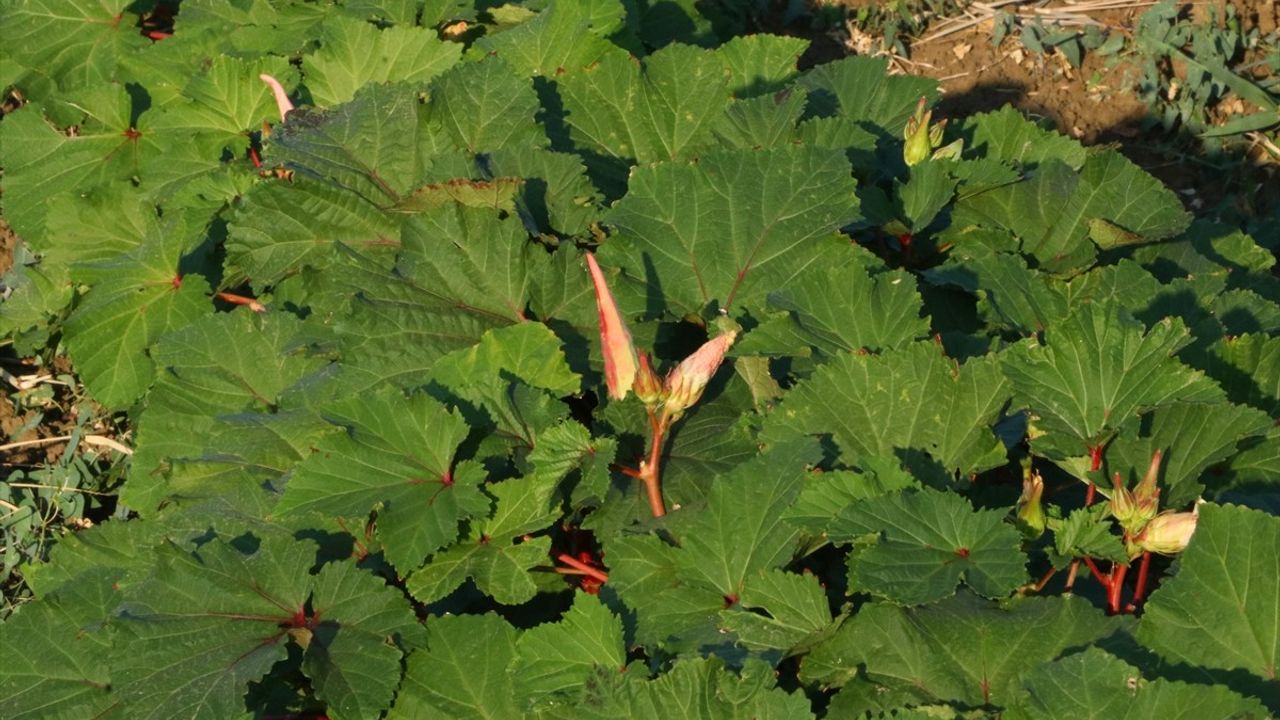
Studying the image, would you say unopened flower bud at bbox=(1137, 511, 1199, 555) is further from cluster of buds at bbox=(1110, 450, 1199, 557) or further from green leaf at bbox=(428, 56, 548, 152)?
green leaf at bbox=(428, 56, 548, 152)

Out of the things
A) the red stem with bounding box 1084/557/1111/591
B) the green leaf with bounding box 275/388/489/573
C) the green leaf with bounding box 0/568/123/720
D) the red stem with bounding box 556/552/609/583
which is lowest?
the green leaf with bounding box 0/568/123/720

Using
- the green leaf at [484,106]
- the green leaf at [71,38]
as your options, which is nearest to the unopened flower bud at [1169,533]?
the green leaf at [484,106]

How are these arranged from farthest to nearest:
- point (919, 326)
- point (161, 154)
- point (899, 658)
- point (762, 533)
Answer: point (161, 154) → point (919, 326) → point (762, 533) → point (899, 658)

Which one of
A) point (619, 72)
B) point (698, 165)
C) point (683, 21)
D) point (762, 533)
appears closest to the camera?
point (762, 533)

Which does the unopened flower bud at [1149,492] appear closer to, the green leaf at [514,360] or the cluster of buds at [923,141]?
the green leaf at [514,360]

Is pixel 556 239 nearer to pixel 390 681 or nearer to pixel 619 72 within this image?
pixel 619 72

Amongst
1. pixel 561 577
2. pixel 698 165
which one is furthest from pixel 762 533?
pixel 698 165

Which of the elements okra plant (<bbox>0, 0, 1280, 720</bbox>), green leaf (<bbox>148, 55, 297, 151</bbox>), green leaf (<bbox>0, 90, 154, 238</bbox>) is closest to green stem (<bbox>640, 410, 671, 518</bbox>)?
okra plant (<bbox>0, 0, 1280, 720</bbox>)
